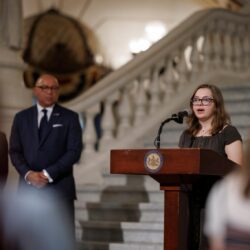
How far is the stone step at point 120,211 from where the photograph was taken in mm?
6945

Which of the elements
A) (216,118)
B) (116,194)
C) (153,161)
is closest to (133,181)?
(116,194)

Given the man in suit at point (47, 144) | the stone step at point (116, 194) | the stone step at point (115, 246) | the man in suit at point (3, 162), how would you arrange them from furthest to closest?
the stone step at point (116, 194), the stone step at point (115, 246), the man in suit at point (47, 144), the man in suit at point (3, 162)

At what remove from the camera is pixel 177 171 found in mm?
4285

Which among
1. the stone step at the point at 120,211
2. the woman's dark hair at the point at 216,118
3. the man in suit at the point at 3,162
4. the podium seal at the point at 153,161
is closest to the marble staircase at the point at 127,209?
the stone step at the point at 120,211

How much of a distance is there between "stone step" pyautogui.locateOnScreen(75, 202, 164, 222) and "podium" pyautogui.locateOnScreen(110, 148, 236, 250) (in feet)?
7.29

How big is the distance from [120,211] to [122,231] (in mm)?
343

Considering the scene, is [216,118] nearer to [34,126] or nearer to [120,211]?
[34,126]

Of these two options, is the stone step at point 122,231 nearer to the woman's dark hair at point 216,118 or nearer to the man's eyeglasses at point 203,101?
the woman's dark hair at point 216,118

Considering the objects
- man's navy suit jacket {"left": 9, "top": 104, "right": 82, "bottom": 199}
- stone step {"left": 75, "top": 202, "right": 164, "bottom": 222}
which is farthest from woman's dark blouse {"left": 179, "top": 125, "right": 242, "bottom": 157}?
stone step {"left": 75, "top": 202, "right": 164, "bottom": 222}

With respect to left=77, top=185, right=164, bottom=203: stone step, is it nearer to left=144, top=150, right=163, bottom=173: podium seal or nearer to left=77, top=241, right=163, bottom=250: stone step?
left=77, top=241, right=163, bottom=250: stone step

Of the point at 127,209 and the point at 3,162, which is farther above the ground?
the point at 3,162

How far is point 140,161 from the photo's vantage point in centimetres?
443

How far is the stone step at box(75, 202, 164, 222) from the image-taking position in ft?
22.8

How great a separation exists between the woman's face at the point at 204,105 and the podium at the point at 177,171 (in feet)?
1.40
